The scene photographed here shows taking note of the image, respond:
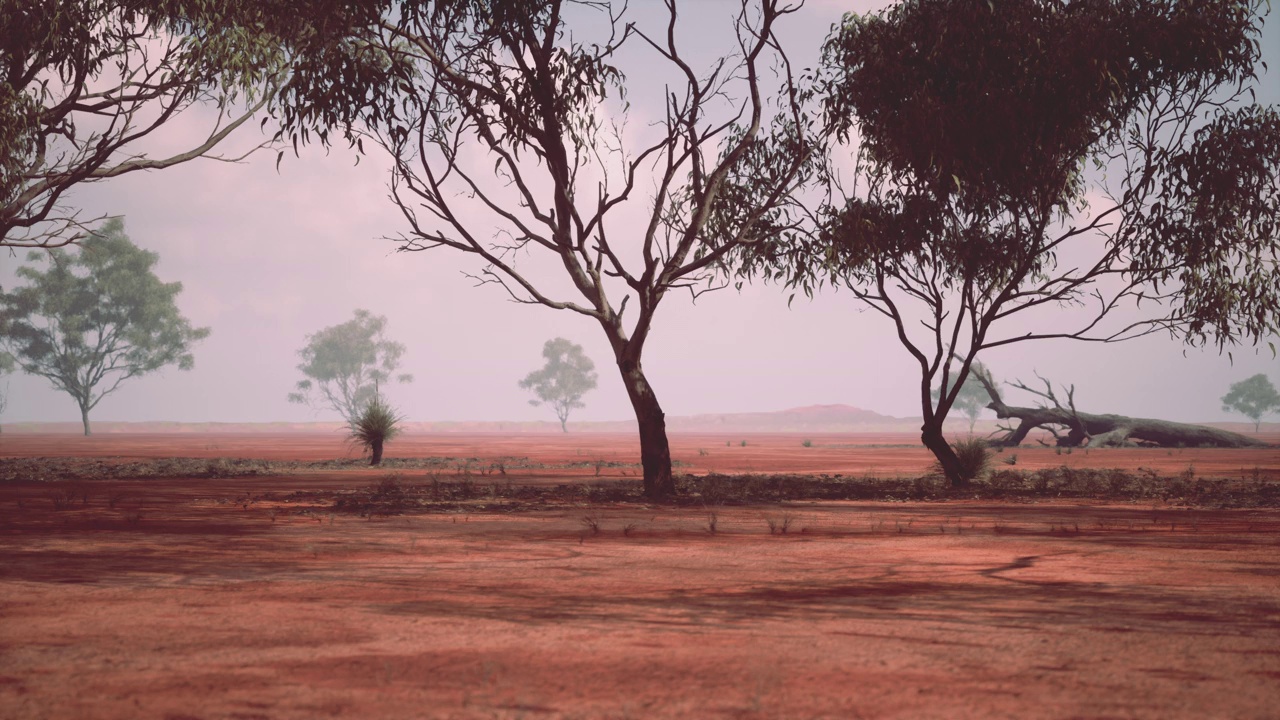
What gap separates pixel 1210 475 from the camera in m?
24.1

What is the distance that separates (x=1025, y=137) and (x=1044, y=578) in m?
11.7

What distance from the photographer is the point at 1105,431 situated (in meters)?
45.1

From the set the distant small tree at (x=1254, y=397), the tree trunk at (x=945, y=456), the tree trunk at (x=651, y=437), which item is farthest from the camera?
the distant small tree at (x=1254, y=397)

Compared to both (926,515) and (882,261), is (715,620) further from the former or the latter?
(882,261)

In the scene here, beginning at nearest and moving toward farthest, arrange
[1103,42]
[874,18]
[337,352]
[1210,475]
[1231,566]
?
[1231,566] < [1103,42] < [874,18] < [1210,475] < [337,352]

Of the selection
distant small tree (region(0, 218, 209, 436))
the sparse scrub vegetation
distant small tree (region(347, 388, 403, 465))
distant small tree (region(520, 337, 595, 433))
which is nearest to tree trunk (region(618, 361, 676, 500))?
the sparse scrub vegetation

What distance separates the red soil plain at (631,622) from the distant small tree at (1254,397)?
443 feet

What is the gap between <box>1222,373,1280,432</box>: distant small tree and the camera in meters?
126

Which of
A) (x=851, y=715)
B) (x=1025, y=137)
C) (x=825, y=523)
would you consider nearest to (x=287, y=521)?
(x=825, y=523)

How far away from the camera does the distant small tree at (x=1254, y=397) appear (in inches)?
4963

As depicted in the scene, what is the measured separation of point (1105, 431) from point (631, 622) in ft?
147

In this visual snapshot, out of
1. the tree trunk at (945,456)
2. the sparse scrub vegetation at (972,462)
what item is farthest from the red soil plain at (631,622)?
the sparse scrub vegetation at (972,462)

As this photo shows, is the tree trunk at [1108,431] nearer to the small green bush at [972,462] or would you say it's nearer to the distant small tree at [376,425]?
the small green bush at [972,462]

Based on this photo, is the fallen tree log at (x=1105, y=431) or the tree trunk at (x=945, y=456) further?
the fallen tree log at (x=1105, y=431)
